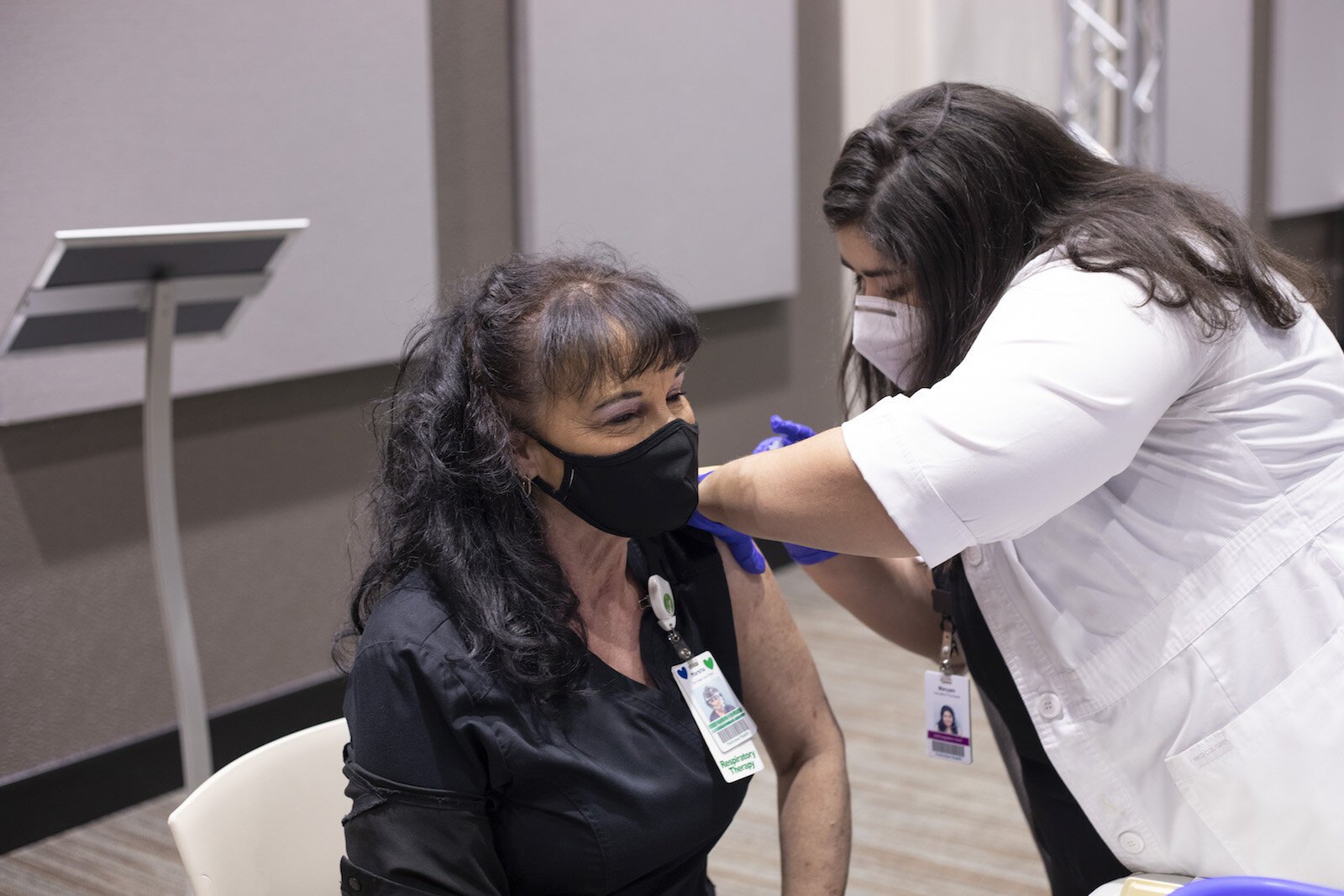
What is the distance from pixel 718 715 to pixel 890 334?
1.53ft

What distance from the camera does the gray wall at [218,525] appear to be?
292 centimetres

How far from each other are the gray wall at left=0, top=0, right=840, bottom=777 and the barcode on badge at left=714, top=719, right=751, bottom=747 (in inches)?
47.7

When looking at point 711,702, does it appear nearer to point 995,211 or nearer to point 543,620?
point 543,620

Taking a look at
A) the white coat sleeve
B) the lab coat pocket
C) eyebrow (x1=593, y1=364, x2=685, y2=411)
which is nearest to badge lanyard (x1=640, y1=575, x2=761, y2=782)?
eyebrow (x1=593, y1=364, x2=685, y2=411)

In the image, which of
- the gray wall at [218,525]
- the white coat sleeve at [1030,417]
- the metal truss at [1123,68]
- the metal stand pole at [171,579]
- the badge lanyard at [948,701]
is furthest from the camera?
the metal truss at [1123,68]

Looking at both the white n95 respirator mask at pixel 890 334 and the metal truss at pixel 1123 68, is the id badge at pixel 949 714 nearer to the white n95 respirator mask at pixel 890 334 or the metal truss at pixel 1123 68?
the white n95 respirator mask at pixel 890 334

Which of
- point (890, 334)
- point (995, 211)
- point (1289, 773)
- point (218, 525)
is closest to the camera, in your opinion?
point (1289, 773)

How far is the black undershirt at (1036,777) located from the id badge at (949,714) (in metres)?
0.03

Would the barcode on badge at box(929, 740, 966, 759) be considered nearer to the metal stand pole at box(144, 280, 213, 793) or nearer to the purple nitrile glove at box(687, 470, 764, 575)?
the purple nitrile glove at box(687, 470, 764, 575)

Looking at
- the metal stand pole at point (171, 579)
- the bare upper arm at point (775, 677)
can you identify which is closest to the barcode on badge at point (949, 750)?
the bare upper arm at point (775, 677)

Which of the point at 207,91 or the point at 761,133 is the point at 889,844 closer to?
the point at 207,91

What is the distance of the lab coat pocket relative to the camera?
4.19 feet

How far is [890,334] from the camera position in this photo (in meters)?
1.52

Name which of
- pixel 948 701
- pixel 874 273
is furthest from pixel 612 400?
pixel 948 701
